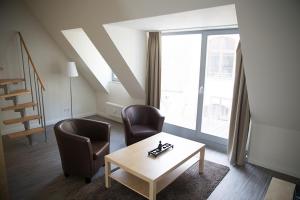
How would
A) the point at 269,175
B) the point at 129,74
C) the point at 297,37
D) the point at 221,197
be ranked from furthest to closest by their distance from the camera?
the point at 129,74, the point at 269,175, the point at 221,197, the point at 297,37

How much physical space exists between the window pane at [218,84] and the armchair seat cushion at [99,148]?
2094mm

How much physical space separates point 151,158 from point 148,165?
17 centimetres

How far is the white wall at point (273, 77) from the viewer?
1859 millimetres

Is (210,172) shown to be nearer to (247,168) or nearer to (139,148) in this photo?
(247,168)

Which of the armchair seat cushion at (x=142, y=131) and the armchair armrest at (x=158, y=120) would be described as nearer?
the armchair seat cushion at (x=142, y=131)

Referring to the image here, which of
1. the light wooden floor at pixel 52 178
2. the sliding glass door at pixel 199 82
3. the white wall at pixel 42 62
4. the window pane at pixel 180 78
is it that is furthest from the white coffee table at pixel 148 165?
the white wall at pixel 42 62

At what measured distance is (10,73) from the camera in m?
4.31

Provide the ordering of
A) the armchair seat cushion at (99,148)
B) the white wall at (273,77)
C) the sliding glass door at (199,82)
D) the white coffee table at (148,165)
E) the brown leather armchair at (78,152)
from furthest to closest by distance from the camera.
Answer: the sliding glass door at (199,82) → the armchair seat cushion at (99,148) → the brown leather armchair at (78,152) → the white coffee table at (148,165) → the white wall at (273,77)

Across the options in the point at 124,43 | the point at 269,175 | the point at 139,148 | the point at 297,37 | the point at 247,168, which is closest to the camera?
the point at 297,37

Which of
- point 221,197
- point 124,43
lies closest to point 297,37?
point 221,197

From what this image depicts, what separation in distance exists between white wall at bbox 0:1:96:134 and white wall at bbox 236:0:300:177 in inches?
169

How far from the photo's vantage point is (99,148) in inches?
112

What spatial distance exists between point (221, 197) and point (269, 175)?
1029 mm

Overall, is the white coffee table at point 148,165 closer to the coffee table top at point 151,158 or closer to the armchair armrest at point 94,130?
the coffee table top at point 151,158
